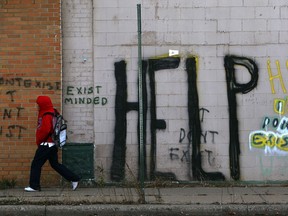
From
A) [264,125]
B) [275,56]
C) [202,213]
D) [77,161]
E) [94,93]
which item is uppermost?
[275,56]

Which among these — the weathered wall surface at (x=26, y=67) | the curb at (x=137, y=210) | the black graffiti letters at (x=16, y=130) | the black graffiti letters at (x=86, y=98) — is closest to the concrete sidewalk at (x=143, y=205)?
the curb at (x=137, y=210)

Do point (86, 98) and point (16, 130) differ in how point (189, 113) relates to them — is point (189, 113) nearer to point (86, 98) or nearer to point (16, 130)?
point (86, 98)

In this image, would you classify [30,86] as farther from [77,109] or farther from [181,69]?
[181,69]

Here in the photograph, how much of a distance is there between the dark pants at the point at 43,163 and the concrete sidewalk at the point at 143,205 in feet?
0.76

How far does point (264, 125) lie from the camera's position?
8.98 metres

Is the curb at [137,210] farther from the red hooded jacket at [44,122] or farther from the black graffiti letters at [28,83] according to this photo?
the black graffiti letters at [28,83]

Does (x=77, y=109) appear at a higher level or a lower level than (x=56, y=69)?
lower

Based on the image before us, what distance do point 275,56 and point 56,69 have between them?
396 centimetres

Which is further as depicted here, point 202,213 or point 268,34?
point 268,34

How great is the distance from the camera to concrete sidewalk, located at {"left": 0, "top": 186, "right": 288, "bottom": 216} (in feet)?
23.9

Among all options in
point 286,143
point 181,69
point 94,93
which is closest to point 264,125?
point 286,143

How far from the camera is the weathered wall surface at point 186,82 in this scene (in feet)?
29.4

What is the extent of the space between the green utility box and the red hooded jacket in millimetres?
772

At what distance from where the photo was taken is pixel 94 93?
8.95 meters
